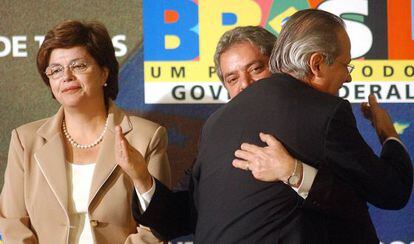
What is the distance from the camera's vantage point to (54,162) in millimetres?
2371

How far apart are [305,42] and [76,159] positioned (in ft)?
3.75

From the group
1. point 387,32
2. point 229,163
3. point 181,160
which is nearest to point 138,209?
point 229,163

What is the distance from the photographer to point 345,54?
1.64m

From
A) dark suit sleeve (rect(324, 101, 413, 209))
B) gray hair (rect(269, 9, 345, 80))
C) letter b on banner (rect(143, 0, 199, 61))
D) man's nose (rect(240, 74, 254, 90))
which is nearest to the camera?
dark suit sleeve (rect(324, 101, 413, 209))

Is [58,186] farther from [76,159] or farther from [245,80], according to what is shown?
[245,80]

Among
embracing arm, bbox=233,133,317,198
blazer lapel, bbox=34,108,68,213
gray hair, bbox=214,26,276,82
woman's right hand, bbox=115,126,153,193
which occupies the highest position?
gray hair, bbox=214,26,276,82

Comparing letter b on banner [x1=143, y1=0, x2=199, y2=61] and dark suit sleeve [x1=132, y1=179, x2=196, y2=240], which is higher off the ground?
letter b on banner [x1=143, y1=0, x2=199, y2=61]

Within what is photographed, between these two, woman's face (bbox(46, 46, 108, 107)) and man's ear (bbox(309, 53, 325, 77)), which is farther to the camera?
woman's face (bbox(46, 46, 108, 107))

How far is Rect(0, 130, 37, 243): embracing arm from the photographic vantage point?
7.69ft

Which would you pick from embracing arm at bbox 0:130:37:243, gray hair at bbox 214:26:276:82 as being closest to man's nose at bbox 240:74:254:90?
gray hair at bbox 214:26:276:82

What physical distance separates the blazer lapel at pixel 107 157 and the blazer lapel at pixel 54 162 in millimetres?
102

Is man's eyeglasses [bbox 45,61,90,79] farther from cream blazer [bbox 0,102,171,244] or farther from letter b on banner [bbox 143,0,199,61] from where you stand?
letter b on banner [bbox 143,0,199,61]

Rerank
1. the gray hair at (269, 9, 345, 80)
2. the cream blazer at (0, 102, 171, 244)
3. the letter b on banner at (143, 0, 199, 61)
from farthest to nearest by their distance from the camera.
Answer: the letter b on banner at (143, 0, 199, 61) < the cream blazer at (0, 102, 171, 244) < the gray hair at (269, 9, 345, 80)

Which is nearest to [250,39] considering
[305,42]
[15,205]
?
[305,42]
